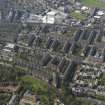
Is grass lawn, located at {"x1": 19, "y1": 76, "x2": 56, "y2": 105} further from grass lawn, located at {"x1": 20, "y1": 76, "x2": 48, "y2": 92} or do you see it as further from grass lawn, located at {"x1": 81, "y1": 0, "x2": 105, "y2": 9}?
grass lawn, located at {"x1": 81, "y1": 0, "x2": 105, "y2": 9}

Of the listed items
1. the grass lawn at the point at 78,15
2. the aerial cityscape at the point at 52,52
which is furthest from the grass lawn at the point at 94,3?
the grass lawn at the point at 78,15

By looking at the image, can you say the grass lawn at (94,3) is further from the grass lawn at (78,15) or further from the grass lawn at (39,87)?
the grass lawn at (39,87)

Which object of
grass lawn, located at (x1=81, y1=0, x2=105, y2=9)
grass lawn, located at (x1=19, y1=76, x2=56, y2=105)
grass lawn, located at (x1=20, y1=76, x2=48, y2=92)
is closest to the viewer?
grass lawn, located at (x1=19, y1=76, x2=56, y2=105)

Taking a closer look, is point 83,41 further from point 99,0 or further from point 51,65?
point 99,0

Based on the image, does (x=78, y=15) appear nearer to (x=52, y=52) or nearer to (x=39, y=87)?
(x=52, y=52)

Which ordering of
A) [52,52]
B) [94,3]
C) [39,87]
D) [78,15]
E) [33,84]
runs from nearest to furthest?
1. [39,87]
2. [33,84]
3. [52,52]
4. [78,15]
5. [94,3]

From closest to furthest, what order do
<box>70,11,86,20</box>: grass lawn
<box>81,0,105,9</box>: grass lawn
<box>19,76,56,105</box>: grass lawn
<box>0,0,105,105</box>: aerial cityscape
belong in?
1. <box>19,76,56,105</box>: grass lawn
2. <box>0,0,105,105</box>: aerial cityscape
3. <box>70,11,86,20</box>: grass lawn
4. <box>81,0,105,9</box>: grass lawn

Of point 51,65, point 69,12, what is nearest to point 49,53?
point 51,65

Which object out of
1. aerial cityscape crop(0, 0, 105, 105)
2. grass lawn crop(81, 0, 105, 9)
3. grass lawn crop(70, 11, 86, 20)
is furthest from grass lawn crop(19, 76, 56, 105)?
grass lawn crop(81, 0, 105, 9)

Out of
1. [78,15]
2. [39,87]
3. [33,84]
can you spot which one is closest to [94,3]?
[78,15]
